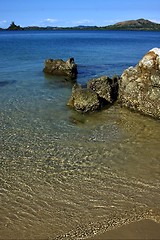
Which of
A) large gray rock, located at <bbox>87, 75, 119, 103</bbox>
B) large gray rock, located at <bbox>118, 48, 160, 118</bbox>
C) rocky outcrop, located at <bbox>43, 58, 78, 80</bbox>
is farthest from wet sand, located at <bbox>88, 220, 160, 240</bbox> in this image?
rocky outcrop, located at <bbox>43, 58, 78, 80</bbox>

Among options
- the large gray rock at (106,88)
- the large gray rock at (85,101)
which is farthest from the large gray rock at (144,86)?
the large gray rock at (85,101)

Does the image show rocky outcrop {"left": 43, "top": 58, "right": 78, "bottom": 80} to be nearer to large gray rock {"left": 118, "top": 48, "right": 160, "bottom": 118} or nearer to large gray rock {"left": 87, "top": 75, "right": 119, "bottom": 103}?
large gray rock {"left": 87, "top": 75, "right": 119, "bottom": 103}

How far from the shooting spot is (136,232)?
4.90 metres

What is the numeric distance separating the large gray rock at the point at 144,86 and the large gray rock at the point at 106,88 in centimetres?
73

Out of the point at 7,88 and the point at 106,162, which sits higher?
the point at 7,88

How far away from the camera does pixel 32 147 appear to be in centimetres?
859

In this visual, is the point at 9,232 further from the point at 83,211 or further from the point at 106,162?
the point at 106,162

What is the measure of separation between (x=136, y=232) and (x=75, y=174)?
267 centimetres

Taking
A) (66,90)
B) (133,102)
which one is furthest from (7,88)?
(133,102)

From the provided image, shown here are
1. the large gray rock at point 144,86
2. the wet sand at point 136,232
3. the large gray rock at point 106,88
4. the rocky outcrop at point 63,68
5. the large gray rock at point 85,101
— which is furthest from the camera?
the rocky outcrop at point 63,68

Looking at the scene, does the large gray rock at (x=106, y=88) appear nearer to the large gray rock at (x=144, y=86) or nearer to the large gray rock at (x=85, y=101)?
the large gray rock at (x=144, y=86)

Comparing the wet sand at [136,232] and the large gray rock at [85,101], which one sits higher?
the large gray rock at [85,101]

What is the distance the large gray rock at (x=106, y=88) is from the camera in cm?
1355

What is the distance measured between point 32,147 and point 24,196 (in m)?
2.73
